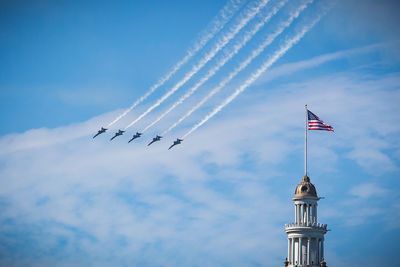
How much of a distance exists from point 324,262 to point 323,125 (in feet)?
111

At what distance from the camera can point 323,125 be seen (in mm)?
199750

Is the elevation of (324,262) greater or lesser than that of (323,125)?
lesser

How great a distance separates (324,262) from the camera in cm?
19988
